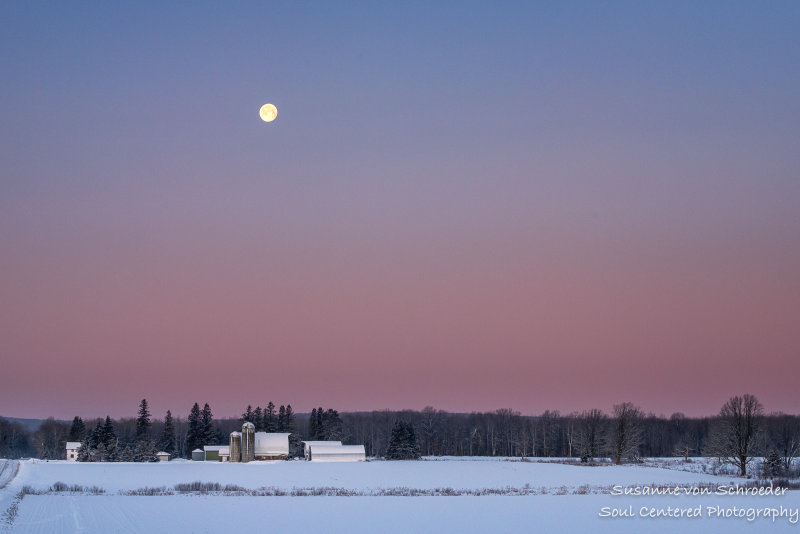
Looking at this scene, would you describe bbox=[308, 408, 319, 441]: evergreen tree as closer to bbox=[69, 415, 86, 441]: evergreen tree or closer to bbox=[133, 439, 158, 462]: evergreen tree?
bbox=[133, 439, 158, 462]: evergreen tree

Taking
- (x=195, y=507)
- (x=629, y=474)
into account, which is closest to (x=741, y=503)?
(x=195, y=507)

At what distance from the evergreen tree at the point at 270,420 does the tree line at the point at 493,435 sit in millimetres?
157

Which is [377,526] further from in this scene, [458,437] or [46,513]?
[458,437]

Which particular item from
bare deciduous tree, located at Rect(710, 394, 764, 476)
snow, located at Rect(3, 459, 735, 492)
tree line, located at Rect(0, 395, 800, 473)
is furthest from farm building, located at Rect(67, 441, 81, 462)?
bare deciduous tree, located at Rect(710, 394, 764, 476)

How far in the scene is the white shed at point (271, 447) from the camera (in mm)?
95312

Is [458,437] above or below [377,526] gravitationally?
→ below

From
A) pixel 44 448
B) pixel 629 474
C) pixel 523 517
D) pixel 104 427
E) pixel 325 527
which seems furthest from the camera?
pixel 44 448

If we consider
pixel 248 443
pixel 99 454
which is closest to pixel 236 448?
pixel 248 443

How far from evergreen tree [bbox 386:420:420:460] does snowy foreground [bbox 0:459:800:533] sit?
40196mm

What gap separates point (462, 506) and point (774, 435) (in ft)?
306

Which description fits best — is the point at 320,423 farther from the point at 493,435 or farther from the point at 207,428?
the point at 493,435

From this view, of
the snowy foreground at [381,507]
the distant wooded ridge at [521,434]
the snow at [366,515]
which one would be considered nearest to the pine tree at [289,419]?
the distant wooded ridge at [521,434]

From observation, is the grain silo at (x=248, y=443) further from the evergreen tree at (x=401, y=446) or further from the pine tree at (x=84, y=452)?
the pine tree at (x=84, y=452)

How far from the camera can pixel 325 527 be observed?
1159 inches
